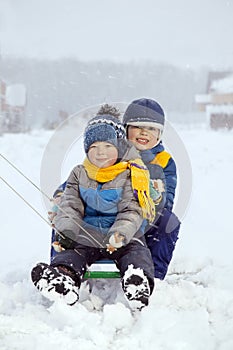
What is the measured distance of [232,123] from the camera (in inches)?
725

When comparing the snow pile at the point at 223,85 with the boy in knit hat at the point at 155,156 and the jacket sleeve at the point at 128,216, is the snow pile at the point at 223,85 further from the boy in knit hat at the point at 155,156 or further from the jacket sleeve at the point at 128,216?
the jacket sleeve at the point at 128,216

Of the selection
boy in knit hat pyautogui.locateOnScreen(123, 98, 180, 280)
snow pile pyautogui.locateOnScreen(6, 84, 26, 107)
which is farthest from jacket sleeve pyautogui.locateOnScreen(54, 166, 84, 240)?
snow pile pyautogui.locateOnScreen(6, 84, 26, 107)

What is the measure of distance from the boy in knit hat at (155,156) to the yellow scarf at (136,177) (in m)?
0.17

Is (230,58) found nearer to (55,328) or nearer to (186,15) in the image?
(186,15)

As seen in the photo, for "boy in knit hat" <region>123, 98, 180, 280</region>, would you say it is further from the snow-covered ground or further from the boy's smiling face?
the snow-covered ground

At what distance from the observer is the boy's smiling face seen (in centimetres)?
286

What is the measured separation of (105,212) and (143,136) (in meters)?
0.67

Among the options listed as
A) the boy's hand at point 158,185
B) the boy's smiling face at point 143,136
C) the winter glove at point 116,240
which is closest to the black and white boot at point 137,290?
the winter glove at point 116,240

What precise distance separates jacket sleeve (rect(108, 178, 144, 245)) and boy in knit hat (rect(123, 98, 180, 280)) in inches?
11.0

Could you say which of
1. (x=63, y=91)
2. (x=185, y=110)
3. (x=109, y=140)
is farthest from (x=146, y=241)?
(x=185, y=110)

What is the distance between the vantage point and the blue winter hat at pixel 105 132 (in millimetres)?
2471

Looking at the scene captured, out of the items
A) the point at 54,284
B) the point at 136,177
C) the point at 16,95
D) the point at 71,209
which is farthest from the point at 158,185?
the point at 16,95

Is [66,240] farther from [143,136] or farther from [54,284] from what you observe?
[143,136]

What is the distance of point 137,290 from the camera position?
79.6 inches
